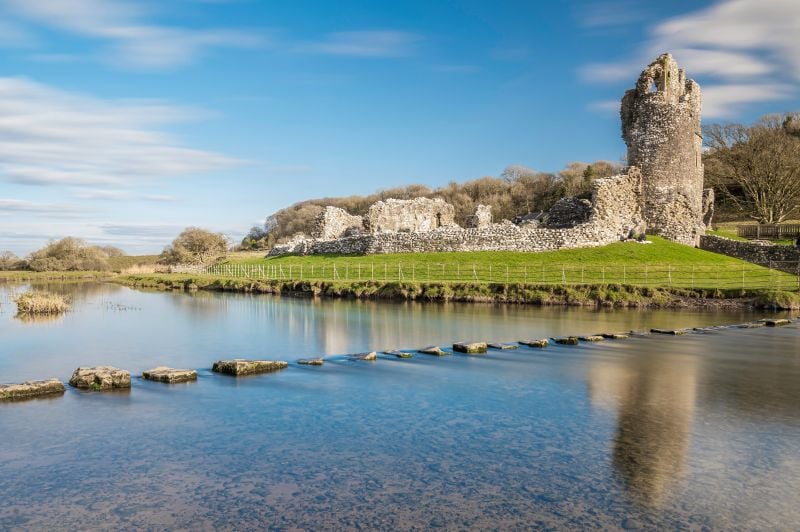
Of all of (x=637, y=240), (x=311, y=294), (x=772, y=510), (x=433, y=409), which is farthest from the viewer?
(x=637, y=240)

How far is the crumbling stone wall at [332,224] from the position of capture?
1924 inches

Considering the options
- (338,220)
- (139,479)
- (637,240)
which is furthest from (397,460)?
(338,220)

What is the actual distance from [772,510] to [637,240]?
30666mm

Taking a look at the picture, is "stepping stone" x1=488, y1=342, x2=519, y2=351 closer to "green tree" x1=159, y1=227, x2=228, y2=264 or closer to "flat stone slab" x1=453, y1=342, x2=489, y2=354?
"flat stone slab" x1=453, y1=342, x2=489, y2=354

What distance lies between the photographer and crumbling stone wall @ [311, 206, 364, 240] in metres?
48.9

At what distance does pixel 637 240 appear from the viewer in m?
35.4

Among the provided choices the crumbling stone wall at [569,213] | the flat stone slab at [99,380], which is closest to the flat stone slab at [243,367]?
the flat stone slab at [99,380]

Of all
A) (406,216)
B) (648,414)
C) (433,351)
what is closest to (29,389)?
(433,351)

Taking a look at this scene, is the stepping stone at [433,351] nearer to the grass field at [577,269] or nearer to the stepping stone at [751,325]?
the stepping stone at [751,325]

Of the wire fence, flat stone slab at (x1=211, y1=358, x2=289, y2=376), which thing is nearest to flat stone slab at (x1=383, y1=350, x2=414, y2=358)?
flat stone slab at (x1=211, y1=358, x2=289, y2=376)

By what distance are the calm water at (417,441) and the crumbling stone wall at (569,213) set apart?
23.1 metres

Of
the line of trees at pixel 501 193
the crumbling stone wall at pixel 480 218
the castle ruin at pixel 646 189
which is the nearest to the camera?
the castle ruin at pixel 646 189

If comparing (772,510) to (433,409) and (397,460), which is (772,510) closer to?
(397,460)

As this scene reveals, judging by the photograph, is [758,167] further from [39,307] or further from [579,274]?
[39,307]
